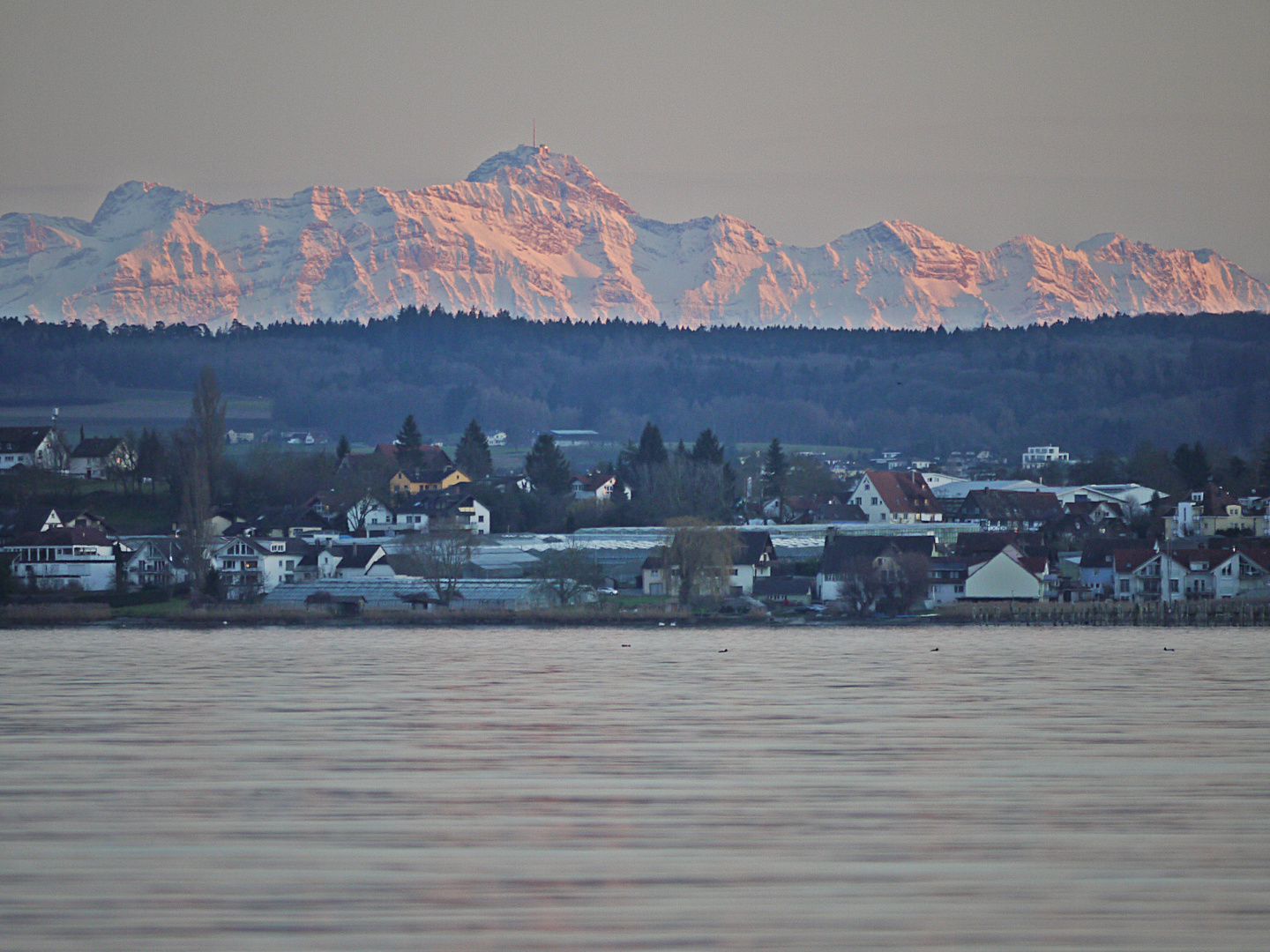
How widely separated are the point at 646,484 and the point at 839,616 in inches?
1311

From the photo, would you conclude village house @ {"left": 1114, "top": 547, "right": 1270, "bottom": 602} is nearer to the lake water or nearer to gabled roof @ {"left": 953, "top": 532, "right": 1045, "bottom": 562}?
gabled roof @ {"left": 953, "top": 532, "right": 1045, "bottom": 562}

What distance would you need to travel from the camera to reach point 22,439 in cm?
10356

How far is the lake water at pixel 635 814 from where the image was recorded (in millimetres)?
11242

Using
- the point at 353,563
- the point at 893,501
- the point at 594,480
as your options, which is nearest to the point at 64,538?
the point at 353,563

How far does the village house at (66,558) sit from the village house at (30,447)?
33937mm

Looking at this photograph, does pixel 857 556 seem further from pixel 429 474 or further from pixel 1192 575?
pixel 429 474

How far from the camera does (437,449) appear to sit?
116 m

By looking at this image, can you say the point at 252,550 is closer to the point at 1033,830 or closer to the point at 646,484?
the point at 646,484

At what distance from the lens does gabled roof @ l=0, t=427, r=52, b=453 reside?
102625 millimetres

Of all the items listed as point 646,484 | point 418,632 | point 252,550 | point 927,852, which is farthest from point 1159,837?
point 646,484

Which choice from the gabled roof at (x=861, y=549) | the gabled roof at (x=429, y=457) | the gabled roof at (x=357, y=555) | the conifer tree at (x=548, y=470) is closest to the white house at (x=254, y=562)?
the gabled roof at (x=357, y=555)

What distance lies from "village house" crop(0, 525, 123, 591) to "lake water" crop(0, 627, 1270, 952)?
3770cm

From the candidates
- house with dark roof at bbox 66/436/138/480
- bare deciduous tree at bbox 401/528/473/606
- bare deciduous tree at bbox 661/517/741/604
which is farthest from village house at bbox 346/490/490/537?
bare deciduous tree at bbox 661/517/741/604

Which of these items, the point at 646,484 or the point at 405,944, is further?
the point at 646,484
